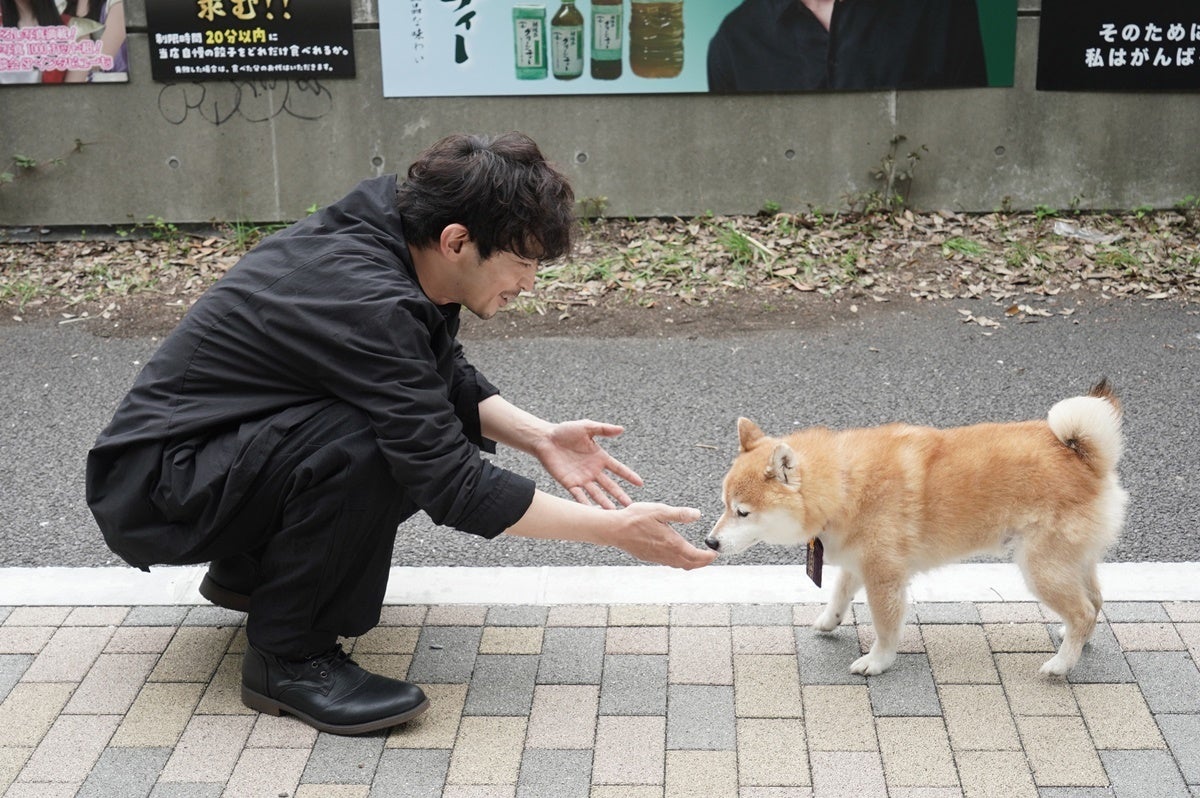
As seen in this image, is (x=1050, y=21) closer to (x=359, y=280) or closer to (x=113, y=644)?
(x=359, y=280)

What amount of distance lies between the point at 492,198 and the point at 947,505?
1478 millimetres

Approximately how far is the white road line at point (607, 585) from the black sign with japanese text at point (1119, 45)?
444cm

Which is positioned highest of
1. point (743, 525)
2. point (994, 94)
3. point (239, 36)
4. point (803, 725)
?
point (239, 36)

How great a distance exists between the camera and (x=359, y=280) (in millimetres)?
2844

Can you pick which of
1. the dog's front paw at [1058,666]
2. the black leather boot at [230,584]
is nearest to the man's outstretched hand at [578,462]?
the black leather boot at [230,584]

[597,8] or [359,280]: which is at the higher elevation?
[597,8]

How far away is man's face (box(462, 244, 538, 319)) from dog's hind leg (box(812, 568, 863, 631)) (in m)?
1.24

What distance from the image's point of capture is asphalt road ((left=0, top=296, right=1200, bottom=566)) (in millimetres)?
4109

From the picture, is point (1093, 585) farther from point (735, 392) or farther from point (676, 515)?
point (735, 392)

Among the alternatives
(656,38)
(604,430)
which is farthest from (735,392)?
(656,38)

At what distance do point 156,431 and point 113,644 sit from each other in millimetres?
884

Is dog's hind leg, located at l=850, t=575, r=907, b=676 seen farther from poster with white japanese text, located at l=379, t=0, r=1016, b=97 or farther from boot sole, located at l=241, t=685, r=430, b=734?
poster with white japanese text, located at l=379, t=0, r=1016, b=97

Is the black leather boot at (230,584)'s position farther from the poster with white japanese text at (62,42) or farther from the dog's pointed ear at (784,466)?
the poster with white japanese text at (62,42)

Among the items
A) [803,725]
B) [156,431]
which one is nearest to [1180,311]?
[803,725]
